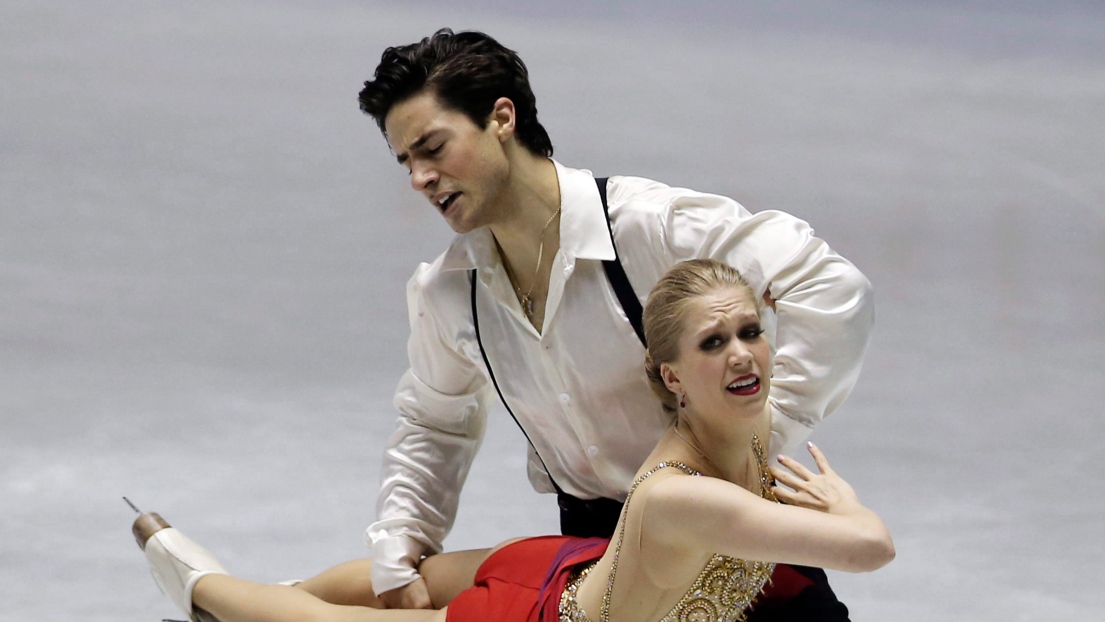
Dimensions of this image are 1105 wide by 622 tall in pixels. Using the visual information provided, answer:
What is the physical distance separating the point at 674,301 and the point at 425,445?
957mm

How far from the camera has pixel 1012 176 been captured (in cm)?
780

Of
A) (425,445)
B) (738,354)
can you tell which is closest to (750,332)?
(738,354)

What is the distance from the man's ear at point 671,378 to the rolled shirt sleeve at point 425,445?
0.70 metres

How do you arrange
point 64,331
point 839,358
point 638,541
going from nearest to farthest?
1. point 638,541
2. point 839,358
3. point 64,331

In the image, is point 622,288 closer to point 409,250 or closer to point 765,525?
point 765,525

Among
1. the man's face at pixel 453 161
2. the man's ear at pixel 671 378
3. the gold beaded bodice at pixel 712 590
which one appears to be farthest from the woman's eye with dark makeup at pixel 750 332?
the man's face at pixel 453 161

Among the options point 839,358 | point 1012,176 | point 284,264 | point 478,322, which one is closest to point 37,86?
point 284,264

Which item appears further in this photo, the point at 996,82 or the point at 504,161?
the point at 996,82

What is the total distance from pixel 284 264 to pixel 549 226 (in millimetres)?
3749

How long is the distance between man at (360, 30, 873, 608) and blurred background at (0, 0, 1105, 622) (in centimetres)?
137

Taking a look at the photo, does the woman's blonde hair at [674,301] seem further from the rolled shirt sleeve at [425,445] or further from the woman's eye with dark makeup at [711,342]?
the rolled shirt sleeve at [425,445]

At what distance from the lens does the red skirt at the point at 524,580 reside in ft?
10.6

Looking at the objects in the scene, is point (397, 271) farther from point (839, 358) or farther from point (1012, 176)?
point (839, 358)

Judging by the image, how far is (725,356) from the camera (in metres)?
3.00
